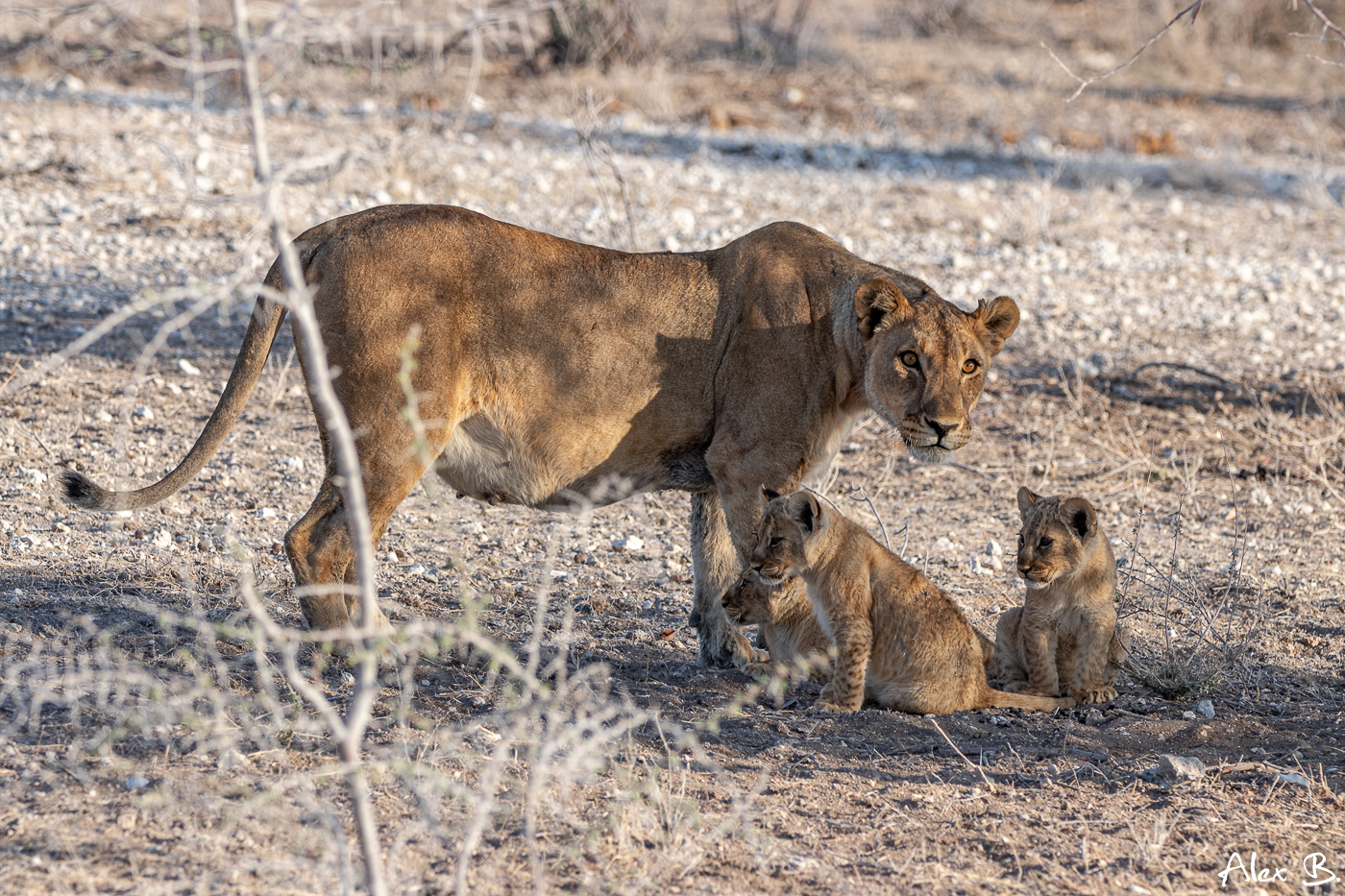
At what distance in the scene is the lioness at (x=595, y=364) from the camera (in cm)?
500

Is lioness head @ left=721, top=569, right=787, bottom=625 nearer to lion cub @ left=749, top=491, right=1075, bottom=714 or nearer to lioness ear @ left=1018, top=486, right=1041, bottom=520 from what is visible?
lion cub @ left=749, top=491, right=1075, bottom=714

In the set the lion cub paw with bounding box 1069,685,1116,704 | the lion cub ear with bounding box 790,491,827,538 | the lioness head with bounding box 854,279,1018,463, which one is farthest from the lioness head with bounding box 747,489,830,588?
the lion cub paw with bounding box 1069,685,1116,704

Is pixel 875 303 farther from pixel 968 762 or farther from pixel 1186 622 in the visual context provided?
pixel 1186 622

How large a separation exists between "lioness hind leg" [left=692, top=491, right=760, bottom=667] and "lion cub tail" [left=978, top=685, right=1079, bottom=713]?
0.98 meters

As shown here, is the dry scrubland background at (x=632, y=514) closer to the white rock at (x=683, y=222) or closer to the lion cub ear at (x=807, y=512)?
the white rock at (x=683, y=222)

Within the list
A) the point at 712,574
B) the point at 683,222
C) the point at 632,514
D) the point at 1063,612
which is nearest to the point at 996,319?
the point at 1063,612

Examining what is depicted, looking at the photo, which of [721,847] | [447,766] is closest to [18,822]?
[447,766]

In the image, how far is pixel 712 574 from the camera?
582cm

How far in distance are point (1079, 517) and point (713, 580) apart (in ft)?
4.94

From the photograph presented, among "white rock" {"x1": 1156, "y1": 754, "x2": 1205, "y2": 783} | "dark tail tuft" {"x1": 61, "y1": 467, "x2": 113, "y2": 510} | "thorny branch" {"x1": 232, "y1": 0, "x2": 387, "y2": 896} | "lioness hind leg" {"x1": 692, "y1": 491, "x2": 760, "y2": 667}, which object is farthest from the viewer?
"lioness hind leg" {"x1": 692, "y1": 491, "x2": 760, "y2": 667}

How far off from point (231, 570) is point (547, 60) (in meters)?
12.2
